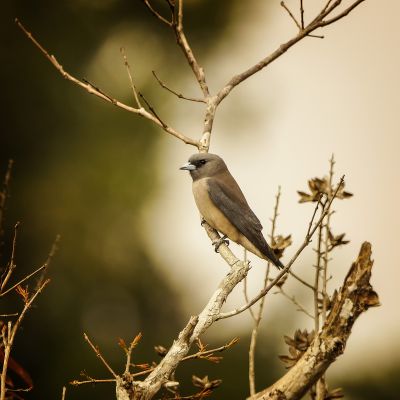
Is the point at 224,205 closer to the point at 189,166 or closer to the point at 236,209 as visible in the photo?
the point at 236,209

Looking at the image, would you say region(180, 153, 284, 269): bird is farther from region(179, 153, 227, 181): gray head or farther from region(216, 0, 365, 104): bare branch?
region(216, 0, 365, 104): bare branch

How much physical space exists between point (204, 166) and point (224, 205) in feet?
0.98

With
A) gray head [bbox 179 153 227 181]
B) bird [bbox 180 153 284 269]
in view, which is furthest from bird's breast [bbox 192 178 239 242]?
gray head [bbox 179 153 227 181]

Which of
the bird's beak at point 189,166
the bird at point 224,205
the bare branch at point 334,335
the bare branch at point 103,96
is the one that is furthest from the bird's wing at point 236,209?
the bare branch at point 334,335

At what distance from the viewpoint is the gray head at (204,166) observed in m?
4.69

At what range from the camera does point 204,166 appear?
188 inches

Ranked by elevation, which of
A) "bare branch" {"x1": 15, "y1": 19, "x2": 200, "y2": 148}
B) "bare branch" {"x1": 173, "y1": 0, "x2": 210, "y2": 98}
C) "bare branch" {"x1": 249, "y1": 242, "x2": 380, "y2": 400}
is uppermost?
"bare branch" {"x1": 173, "y1": 0, "x2": 210, "y2": 98}

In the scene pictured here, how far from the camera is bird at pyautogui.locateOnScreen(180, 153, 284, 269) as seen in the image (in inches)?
186

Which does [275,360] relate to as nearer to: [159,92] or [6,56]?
[159,92]

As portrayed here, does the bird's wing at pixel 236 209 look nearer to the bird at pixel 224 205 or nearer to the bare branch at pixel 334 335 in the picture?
the bird at pixel 224 205

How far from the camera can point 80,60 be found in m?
10.5

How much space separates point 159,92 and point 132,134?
74 centimetres

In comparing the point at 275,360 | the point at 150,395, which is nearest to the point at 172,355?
the point at 150,395

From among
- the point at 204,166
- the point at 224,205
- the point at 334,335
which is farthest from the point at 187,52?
the point at 334,335
